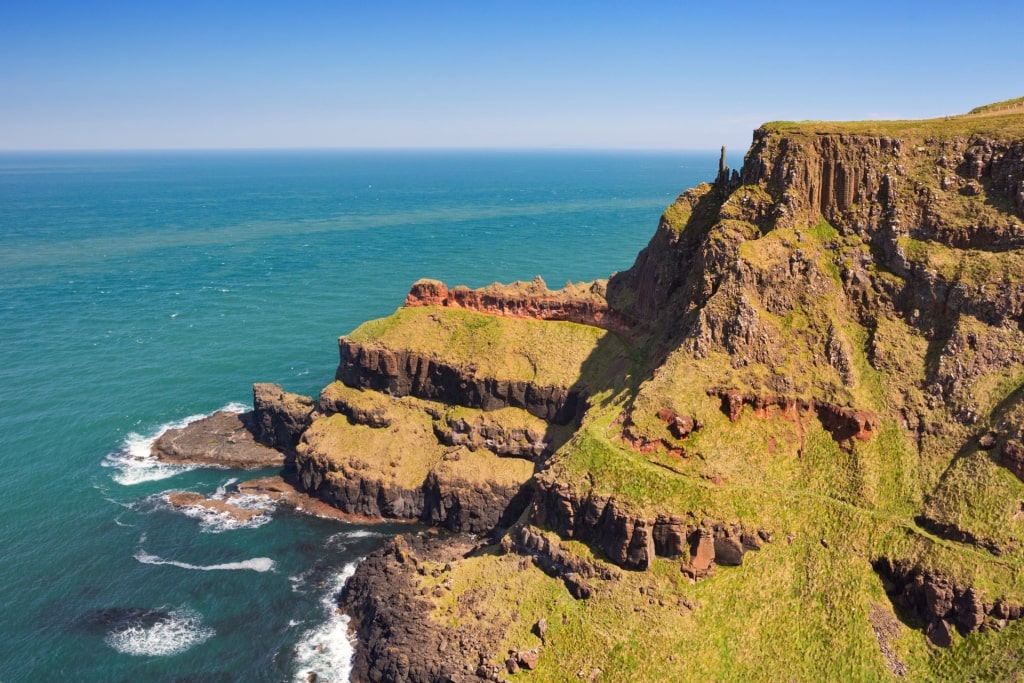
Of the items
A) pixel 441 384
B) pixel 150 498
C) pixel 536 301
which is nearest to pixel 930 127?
pixel 536 301

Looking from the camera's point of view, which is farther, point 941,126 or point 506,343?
point 506,343

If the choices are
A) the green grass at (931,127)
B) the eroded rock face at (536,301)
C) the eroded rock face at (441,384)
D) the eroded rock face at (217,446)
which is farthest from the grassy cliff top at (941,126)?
the eroded rock face at (217,446)

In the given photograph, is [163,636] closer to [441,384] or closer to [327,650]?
[327,650]

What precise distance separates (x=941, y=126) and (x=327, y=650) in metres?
76.7

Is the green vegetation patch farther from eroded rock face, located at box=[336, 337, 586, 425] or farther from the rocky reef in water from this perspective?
eroded rock face, located at box=[336, 337, 586, 425]

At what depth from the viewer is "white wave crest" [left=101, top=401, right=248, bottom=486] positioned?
91.9m

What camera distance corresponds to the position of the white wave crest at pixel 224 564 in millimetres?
74688

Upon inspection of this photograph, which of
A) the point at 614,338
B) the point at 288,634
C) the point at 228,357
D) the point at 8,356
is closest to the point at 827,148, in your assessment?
the point at 614,338

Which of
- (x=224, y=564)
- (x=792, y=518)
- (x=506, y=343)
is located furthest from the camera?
(x=506, y=343)

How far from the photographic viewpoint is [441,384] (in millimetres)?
91438

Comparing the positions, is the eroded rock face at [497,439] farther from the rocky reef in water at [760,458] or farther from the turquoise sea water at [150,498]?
the turquoise sea water at [150,498]

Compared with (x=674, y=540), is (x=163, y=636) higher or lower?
lower

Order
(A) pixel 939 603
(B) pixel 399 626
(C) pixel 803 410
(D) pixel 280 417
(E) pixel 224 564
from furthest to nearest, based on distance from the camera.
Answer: (D) pixel 280 417 → (E) pixel 224 564 → (C) pixel 803 410 → (B) pixel 399 626 → (A) pixel 939 603

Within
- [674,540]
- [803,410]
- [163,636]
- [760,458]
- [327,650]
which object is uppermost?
[803,410]
